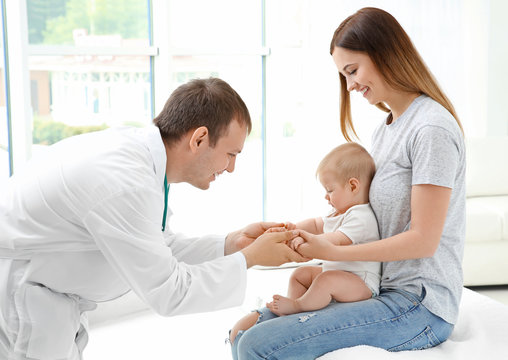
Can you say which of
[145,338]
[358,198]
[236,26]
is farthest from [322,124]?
[358,198]

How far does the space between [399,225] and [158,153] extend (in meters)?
0.74

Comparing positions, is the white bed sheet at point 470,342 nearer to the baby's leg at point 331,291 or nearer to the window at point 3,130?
the baby's leg at point 331,291

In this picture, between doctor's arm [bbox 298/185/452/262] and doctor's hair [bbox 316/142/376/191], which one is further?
doctor's hair [bbox 316/142/376/191]

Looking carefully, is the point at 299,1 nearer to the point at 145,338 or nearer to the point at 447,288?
the point at 145,338

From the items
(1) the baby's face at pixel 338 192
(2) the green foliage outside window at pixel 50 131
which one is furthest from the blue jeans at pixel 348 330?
(2) the green foliage outside window at pixel 50 131

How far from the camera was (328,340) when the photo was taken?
1849 millimetres

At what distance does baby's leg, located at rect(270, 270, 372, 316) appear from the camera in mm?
1945

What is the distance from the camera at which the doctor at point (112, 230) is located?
1772 mm

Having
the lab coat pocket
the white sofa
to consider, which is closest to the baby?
the lab coat pocket

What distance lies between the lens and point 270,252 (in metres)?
1.97

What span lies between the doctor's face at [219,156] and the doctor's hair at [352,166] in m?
0.30

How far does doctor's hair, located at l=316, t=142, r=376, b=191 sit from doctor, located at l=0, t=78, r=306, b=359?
0.26 m

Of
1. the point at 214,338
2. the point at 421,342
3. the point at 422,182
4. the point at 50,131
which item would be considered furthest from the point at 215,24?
the point at 421,342

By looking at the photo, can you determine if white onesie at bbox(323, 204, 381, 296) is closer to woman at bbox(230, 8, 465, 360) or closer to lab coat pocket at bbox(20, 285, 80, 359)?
woman at bbox(230, 8, 465, 360)
